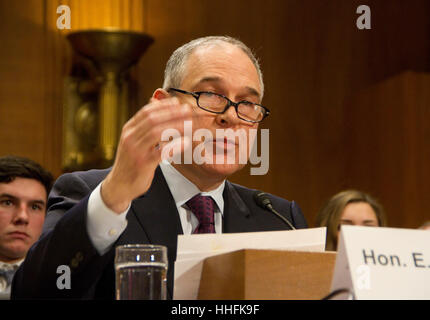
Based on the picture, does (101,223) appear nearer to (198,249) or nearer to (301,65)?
(198,249)

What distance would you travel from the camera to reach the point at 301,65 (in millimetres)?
4949

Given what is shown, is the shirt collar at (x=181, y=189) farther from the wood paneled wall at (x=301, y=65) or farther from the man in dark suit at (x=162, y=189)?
the wood paneled wall at (x=301, y=65)

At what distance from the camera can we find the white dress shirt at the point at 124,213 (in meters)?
1.53

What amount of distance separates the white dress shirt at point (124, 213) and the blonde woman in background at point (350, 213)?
2063mm

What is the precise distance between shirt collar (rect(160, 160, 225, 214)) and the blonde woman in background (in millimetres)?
2073

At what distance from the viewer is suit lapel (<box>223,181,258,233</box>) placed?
7.22ft

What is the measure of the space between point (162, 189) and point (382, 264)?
935 mm

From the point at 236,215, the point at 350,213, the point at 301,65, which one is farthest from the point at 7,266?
the point at 301,65

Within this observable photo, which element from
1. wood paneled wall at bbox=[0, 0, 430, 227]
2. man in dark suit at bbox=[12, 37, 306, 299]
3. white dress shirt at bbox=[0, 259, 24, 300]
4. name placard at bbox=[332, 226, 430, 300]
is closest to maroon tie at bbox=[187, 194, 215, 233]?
man in dark suit at bbox=[12, 37, 306, 299]

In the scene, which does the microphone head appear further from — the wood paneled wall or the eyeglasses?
the wood paneled wall

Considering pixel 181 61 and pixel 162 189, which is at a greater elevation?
pixel 181 61
